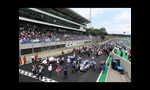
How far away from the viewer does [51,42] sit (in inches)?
969

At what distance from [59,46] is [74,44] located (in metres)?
11.2

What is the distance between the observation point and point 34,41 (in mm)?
19391

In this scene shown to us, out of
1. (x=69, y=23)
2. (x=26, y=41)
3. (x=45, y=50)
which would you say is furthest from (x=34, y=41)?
(x=69, y=23)

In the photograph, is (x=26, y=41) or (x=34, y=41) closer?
(x=26, y=41)

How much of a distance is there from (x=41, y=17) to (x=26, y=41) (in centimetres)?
1306

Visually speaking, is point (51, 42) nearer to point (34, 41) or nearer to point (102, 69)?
point (34, 41)

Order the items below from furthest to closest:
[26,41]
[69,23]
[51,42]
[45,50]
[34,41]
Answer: [69,23] → [51,42] → [45,50] → [34,41] → [26,41]
